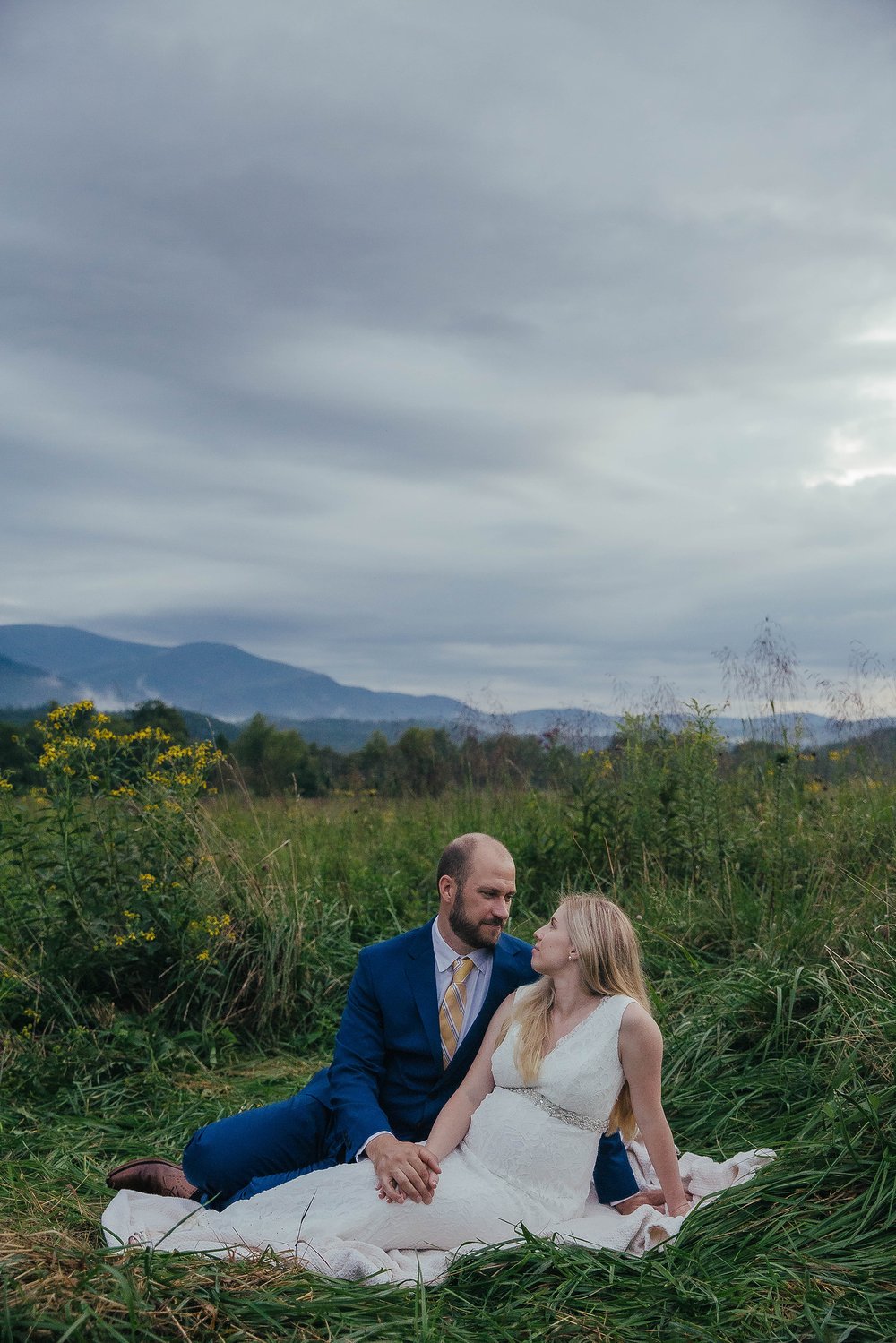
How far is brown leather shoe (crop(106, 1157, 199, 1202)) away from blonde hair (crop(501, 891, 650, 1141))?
1330 mm

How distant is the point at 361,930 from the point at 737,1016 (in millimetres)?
2971

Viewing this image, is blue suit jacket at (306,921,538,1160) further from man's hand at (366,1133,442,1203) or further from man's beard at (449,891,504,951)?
man's hand at (366,1133,442,1203)

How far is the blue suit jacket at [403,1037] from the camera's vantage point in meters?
3.76

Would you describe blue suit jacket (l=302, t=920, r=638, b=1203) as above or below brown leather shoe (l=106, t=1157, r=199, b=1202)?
above

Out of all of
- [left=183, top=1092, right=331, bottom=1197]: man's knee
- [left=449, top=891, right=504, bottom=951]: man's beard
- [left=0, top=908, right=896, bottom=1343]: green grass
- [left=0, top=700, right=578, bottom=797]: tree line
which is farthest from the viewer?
[left=0, top=700, right=578, bottom=797]: tree line

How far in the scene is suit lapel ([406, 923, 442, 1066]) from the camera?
3.76 meters

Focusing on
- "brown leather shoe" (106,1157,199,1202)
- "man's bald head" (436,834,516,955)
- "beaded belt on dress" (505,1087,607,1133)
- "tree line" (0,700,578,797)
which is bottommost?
"brown leather shoe" (106,1157,199,1202)

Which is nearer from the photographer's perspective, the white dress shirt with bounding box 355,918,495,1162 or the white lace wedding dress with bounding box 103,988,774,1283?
the white lace wedding dress with bounding box 103,988,774,1283

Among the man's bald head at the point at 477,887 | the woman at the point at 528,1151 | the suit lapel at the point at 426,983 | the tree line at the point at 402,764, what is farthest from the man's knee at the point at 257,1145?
the tree line at the point at 402,764

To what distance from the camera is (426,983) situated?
3.80 metres

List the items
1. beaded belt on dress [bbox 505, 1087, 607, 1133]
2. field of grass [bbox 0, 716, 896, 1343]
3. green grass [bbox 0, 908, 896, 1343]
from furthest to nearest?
beaded belt on dress [bbox 505, 1087, 607, 1133], field of grass [bbox 0, 716, 896, 1343], green grass [bbox 0, 908, 896, 1343]

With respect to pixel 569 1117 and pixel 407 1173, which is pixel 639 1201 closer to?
pixel 569 1117

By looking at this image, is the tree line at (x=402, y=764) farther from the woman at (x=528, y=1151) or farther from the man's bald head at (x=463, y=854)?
the woman at (x=528, y=1151)

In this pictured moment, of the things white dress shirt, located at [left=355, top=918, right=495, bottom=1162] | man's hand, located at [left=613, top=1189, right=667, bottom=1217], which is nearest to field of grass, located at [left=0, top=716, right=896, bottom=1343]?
man's hand, located at [left=613, top=1189, right=667, bottom=1217]
